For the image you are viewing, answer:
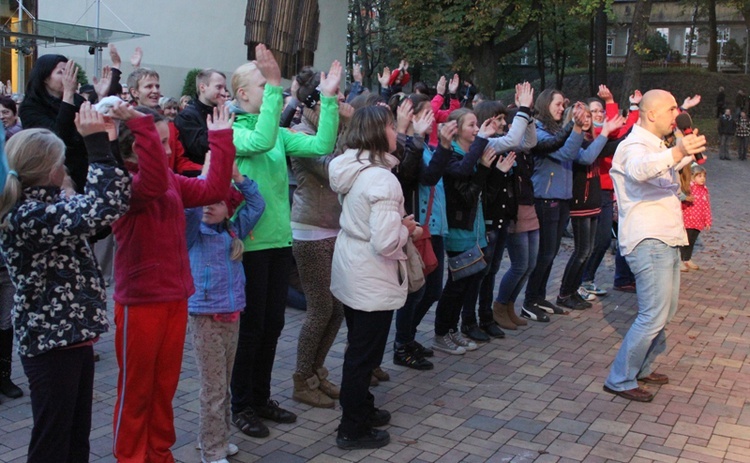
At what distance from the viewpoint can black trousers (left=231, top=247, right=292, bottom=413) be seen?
4.59 m

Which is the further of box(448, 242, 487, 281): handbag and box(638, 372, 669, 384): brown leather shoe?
box(448, 242, 487, 281): handbag

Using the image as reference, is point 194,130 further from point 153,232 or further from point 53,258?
point 53,258

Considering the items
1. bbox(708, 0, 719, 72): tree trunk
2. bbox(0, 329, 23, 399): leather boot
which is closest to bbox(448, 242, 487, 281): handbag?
bbox(0, 329, 23, 399): leather boot

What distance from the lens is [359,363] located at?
4582 millimetres

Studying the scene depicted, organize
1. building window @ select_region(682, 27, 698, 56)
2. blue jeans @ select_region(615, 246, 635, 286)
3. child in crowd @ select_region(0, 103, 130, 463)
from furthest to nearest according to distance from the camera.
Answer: building window @ select_region(682, 27, 698, 56)
blue jeans @ select_region(615, 246, 635, 286)
child in crowd @ select_region(0, 103, 130, 463)

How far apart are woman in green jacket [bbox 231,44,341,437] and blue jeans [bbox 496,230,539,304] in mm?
2871

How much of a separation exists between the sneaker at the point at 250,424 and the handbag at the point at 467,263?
2.24 meters

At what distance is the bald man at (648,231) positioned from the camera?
541 centimetres

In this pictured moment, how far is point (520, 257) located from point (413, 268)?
2515 mm

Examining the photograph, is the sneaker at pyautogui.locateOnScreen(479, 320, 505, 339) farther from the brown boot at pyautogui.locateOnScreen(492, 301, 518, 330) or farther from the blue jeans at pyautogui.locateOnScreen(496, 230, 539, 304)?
the blue jeans at pyautogui.locateOnScreen(496, 230, 539, 304)

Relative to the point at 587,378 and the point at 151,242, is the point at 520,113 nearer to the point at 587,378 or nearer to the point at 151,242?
the point at 587,378

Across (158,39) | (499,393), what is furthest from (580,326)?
(158,39)

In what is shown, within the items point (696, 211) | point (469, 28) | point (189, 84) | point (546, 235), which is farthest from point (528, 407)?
point (469, 28)

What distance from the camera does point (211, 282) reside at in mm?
4137
